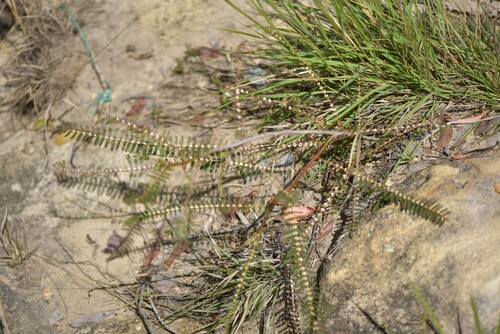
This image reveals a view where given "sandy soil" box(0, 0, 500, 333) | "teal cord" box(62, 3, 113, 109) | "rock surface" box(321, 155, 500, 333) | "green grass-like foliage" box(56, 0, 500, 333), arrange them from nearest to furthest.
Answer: "rock surface" box(321, 155, 500, 333) < "green grass-like foliage" box(56, 0, 500, 333) < "sandy soil" box(0, 0, 500, 333) < "teal cord" box(62, 3, 113, 109)

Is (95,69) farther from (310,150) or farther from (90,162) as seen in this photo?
(310,150)

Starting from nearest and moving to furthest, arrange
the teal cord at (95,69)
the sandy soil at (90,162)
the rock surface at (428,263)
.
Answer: the rock surface at (428,263) → the sandy soil at (90,162) → the teal cord at (95,69)

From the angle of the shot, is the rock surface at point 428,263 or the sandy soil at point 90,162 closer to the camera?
the rock surface at point 428,263

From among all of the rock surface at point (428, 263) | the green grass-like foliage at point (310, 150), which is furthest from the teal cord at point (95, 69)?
the rock surface at point (428, 263)

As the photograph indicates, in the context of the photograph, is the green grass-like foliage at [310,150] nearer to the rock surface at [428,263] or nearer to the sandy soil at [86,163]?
the rock surface at [428,263]

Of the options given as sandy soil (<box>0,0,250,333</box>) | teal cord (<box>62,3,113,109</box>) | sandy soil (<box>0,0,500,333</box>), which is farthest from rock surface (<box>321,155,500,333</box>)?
teal cord (<box>62,3,113,109</box>)

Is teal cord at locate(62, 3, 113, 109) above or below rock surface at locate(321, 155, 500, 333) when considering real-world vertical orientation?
below

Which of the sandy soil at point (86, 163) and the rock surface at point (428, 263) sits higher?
the rock surface at point (428, 263)

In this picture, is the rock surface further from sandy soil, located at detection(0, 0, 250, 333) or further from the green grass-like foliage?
sandy soil, located at detection(0, 0, 250, 333)
